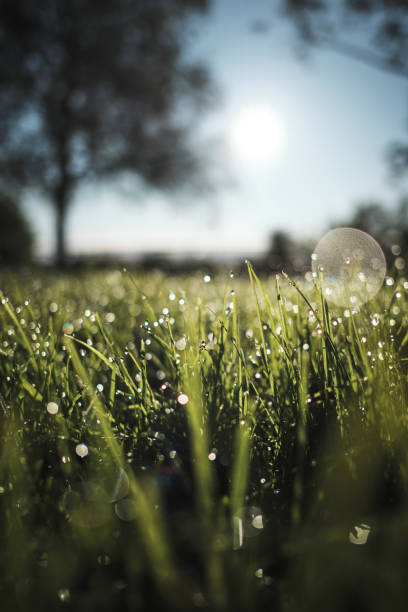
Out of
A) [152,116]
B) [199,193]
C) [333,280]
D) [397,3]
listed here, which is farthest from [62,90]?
[333,280]

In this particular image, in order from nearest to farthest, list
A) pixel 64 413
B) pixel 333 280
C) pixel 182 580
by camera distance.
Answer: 1. pixel 182 580
2. pixel 64 413
3. pixel 333 280

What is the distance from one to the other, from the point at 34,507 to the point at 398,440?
0.89 m

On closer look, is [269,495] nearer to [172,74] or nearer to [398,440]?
[398,440]

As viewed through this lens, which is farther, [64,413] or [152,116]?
[152,116]

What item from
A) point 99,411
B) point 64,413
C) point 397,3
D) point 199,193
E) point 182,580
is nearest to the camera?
point 182,580

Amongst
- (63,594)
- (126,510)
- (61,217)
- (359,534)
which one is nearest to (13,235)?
(61,217)

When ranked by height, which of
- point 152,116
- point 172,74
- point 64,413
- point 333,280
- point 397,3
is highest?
point 172,74

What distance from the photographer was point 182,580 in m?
0.72

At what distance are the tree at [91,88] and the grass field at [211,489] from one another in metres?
16.7

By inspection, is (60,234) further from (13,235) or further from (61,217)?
(13,235)

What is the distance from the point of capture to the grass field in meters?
0.71

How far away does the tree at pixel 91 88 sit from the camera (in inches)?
608

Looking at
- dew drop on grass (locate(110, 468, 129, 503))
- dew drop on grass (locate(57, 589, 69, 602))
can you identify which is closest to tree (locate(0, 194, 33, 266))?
dew drop on grass (locate(110, 468, 129, 503))

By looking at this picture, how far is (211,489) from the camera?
3.25 feet
